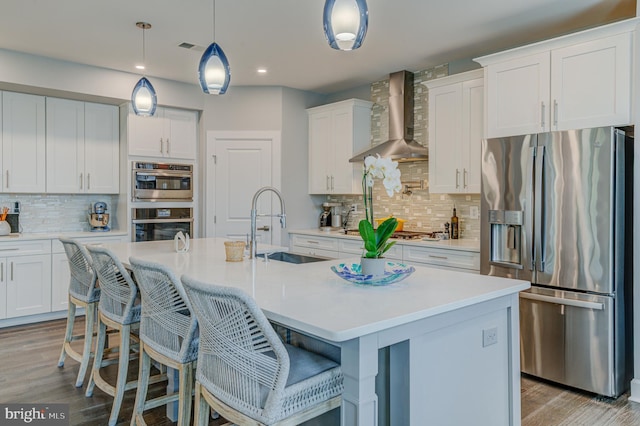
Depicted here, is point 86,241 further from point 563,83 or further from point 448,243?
point 563,83

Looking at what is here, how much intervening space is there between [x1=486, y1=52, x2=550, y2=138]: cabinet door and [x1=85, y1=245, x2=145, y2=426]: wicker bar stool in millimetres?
2817

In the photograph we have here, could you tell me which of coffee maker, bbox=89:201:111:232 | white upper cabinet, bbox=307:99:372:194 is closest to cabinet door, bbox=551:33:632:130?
white upper cabinet, bbox=307:99:372:194

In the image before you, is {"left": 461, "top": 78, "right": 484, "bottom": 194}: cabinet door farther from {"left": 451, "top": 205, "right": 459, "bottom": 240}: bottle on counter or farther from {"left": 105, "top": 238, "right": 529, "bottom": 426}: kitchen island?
{"left": 105, "top": 238, "right": 529, "bottom": 426}: kitchen island

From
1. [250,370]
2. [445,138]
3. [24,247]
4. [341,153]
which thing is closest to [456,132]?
[445,138]

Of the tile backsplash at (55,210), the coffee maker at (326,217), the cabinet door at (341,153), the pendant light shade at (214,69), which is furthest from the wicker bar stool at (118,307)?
the coffee maker at (326,217)

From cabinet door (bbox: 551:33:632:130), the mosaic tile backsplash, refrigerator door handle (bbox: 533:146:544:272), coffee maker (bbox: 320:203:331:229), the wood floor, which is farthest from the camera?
coffee maker (bbox: 320:203:331:229)

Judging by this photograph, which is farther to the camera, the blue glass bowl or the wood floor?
the wood floor

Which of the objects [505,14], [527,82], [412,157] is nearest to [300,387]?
[527,82]

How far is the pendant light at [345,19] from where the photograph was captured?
6.26ft

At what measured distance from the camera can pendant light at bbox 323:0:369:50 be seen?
191cm

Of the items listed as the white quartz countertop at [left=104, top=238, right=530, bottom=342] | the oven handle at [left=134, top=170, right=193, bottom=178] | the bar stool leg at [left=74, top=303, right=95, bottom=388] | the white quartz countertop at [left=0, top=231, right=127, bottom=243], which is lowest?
the bar stool leg at [left=74, top=303, right=95, bottom=388]

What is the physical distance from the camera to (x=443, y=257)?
12.7 ft

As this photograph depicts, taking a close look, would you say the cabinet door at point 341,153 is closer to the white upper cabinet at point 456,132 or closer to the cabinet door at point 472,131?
the white upper cabinet at point 456,132

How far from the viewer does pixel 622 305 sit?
284cm
